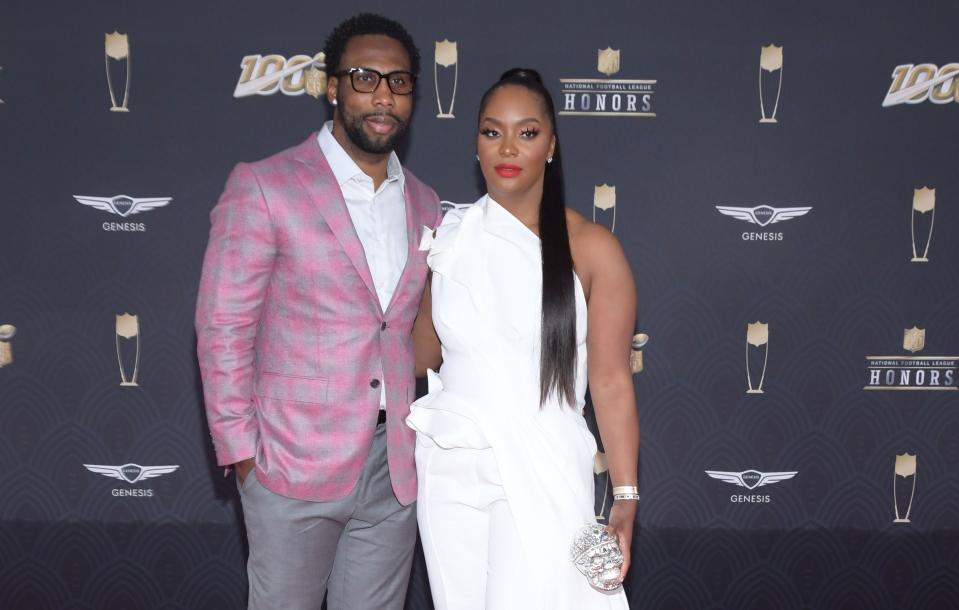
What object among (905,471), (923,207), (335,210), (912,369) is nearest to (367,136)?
(335,210)

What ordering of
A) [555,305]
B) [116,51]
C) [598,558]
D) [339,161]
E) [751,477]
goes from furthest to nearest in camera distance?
[751,477]
[116,51]
[339,161]
[555,305]
[598,558]

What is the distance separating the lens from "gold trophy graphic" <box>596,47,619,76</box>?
3.25 metres

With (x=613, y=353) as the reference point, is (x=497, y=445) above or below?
below

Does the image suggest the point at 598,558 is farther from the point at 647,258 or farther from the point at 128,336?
the point at 128,336

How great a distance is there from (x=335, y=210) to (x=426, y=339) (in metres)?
0.52

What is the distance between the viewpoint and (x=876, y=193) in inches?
131

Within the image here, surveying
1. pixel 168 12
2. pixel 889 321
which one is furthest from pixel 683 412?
pixel 168 12

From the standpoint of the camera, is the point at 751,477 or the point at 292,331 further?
the point at 751,477

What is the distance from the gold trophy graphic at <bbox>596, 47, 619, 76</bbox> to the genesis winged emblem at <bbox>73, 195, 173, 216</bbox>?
5.84 ft

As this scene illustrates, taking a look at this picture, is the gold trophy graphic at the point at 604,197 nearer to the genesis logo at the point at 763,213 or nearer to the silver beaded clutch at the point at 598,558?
the genesis logo at the point at 763,213

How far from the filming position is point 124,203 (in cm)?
326

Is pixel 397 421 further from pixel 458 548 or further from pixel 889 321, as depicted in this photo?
pixel 889 321

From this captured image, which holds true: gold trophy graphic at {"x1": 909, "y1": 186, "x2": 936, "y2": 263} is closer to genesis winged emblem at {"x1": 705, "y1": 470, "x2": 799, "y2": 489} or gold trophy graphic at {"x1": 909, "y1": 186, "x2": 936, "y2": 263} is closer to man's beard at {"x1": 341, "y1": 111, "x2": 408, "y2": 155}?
genesis winged emblem at {"x1": 705, "y1": 470, "x2": 799, "y2": 489}

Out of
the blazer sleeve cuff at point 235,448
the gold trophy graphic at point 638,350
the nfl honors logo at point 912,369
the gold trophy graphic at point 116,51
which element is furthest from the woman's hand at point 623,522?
the gold trophy graphic at point 116,51
